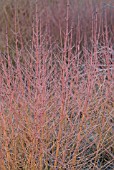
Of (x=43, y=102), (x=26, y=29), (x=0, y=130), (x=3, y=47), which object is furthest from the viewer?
(x=26, y=29)

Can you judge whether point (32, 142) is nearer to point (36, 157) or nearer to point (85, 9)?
point (36, 157)

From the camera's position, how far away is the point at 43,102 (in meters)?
3.12

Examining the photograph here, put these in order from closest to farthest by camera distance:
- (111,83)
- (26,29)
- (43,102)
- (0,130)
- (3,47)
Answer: (43,102)
(0,130)
(111,83)
(3,47)
(26,29)

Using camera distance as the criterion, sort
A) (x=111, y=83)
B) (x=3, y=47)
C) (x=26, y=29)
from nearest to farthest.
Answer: (x=111, y=83), (x=3, y=47), (x=26, y=29)

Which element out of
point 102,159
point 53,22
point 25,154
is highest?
point 53,22

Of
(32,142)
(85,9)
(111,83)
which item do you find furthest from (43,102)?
(85,9)

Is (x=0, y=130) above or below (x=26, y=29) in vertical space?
below

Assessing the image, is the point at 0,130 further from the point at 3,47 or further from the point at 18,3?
the point at 18,3

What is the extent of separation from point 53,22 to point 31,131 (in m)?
4.83

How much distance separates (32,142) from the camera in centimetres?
318

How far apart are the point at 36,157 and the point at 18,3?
5.67 meters

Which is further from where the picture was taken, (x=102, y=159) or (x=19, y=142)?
(x=102, y=159)

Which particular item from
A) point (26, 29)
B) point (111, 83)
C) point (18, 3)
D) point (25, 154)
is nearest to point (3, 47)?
point (26, 29)

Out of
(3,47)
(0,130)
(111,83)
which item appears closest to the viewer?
(0,130)
